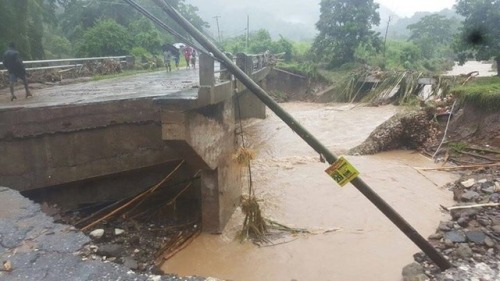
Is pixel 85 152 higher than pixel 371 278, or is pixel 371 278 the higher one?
pixel 85 152

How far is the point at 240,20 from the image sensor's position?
157000mm

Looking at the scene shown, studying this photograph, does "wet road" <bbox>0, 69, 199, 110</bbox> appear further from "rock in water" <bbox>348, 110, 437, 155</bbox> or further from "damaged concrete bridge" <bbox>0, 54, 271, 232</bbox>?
"rock in water" <bbox>348, 110, 437, 155</bbox>

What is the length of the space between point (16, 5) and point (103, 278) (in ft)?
52.8

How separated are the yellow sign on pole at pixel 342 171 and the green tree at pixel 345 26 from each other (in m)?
23.7

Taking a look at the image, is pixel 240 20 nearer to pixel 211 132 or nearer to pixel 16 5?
pixel 16 5

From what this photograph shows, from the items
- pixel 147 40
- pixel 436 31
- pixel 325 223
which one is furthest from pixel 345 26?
pixel 325 223

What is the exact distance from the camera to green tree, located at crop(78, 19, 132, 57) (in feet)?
66.0

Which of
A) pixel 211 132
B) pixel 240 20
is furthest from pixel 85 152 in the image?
pixel 240 20

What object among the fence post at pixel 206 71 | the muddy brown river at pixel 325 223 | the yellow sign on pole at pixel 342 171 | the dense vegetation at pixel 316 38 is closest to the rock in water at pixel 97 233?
the muddy brown river at pixel 325 223

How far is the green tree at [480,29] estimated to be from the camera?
490 inches

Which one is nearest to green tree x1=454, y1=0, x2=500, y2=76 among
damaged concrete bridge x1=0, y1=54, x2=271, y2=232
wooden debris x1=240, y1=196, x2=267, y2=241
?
damaged concrete bridge x1=0, y1=54, x2=271, y2=232

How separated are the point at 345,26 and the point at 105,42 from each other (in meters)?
15.6

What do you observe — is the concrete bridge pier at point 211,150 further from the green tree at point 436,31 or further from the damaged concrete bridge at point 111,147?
the green tree at point 436,31

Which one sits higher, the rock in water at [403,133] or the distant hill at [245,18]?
the distant hill at [245,18]
